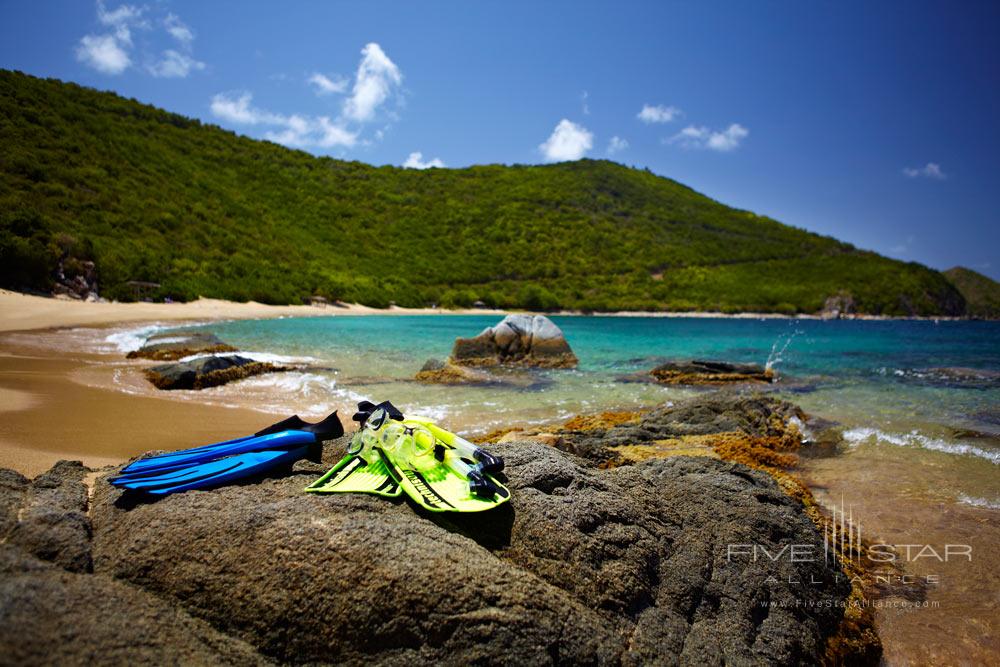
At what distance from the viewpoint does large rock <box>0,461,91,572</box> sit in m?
2.40

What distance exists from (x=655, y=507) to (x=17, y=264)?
102 feet

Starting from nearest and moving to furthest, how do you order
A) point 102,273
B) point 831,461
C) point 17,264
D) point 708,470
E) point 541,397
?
1. point 708,470
2. point 831,461
3. point 541,397
4. point 17,264
5. point 102,273

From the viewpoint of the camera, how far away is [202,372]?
11438 mm

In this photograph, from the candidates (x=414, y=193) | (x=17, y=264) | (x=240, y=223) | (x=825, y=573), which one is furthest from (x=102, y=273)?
(x=414, y=193)

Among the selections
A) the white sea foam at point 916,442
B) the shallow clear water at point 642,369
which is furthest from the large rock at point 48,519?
the white sea foam at point 916,442

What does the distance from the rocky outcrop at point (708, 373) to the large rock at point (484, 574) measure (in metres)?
11.8

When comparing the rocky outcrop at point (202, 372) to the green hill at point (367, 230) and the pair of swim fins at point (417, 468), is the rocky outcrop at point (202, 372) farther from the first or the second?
the green hill at point (367, 230)

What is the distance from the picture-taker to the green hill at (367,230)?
33.8m

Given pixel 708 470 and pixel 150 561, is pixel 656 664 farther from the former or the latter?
pixel 150 561

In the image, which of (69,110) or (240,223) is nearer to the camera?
(69,110)

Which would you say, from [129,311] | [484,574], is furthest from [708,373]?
[129,311]

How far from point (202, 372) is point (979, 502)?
13.7 m

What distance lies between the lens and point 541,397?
1183cm

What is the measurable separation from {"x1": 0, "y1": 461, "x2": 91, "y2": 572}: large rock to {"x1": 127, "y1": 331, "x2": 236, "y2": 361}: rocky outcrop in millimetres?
12251
